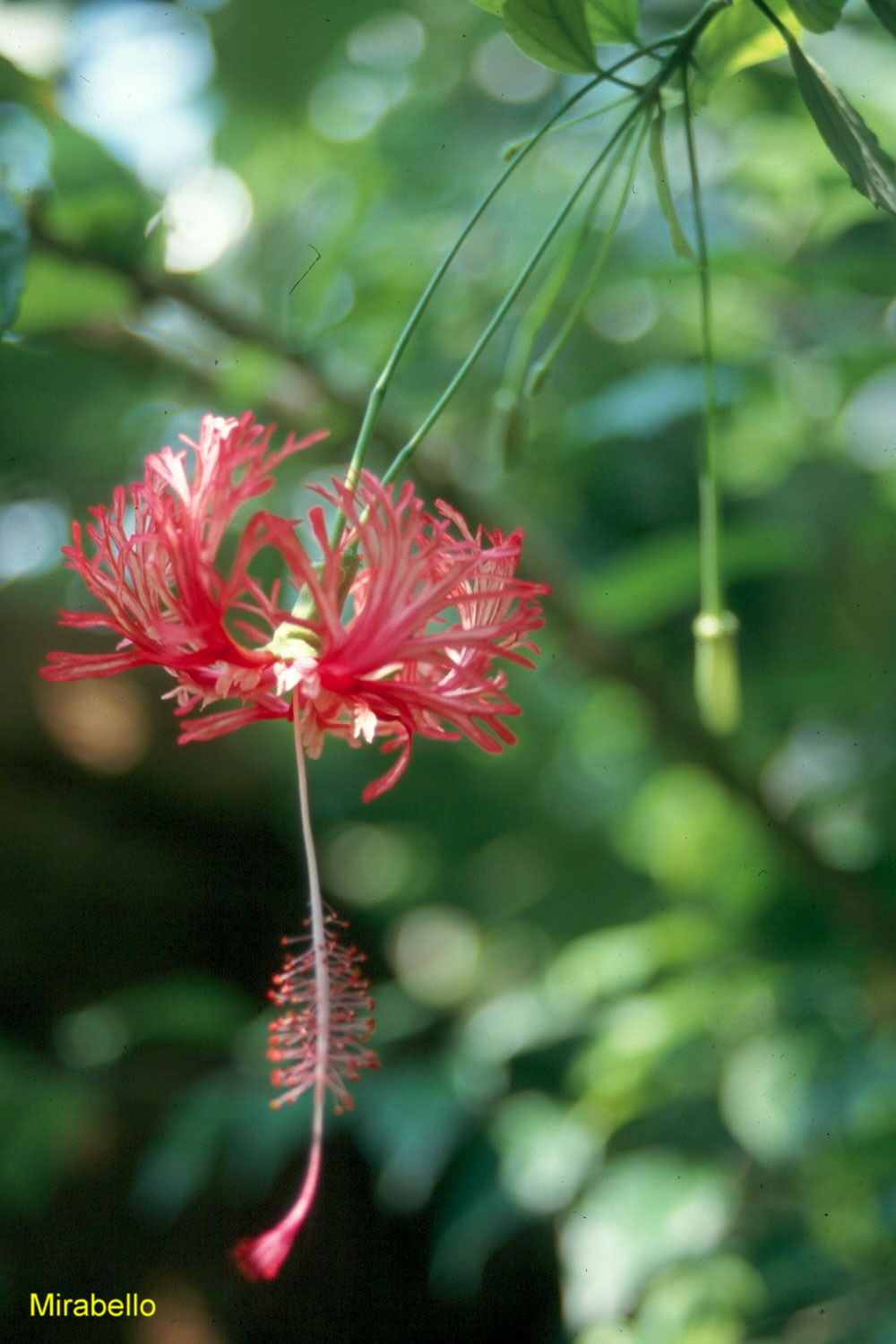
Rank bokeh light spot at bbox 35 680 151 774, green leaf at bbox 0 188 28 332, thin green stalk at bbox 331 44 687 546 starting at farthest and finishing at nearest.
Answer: bokeh light spot at bbox 35 680 151 774 < green leaf at bbox 0 188 28 332 < thin green stalk at bbox 331 44 687 546

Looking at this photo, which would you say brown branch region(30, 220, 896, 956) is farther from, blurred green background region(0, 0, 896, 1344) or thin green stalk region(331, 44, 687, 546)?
thin green stalk region(331, 44, 687, 546)

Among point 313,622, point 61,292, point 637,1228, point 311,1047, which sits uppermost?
point 61,292

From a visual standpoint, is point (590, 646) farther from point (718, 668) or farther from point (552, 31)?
point (552, 31)

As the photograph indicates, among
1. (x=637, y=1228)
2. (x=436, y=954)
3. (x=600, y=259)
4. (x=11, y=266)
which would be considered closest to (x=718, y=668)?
(x=600, y=259)

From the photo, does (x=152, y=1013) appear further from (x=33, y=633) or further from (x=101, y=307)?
(x=101, y=307)

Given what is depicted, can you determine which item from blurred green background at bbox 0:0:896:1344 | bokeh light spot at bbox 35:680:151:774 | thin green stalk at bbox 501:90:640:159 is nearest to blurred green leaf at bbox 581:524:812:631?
blurred green background at bbox 0:0:896:1344

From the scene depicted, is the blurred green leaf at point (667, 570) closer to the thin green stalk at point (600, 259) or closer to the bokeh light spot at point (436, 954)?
the thin green stalk at point (600, 259)
